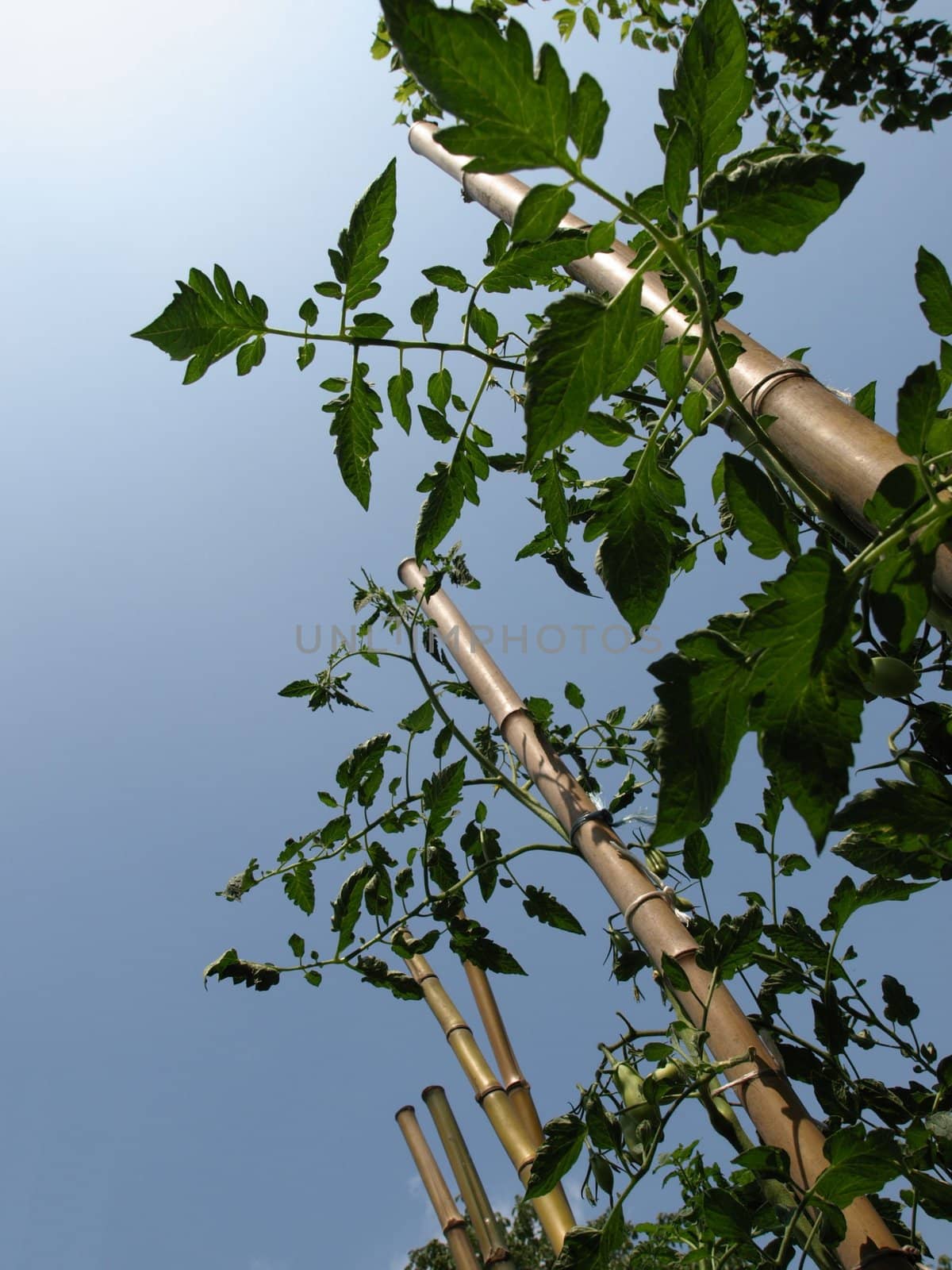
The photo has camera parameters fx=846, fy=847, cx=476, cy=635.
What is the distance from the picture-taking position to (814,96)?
282cm

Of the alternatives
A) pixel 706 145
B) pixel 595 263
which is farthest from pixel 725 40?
pixel 595 263

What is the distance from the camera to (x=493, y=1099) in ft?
6.62

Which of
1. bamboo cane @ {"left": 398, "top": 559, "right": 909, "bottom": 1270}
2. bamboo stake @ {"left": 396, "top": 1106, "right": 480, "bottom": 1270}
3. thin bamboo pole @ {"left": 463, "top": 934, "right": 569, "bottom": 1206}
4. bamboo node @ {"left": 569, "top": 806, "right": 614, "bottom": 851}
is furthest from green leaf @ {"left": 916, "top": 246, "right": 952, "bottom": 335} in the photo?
bamboo stake @ {"left": 396, "top": 1106, "right": 480, "bottom": 1270}

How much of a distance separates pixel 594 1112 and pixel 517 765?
0.75 meters

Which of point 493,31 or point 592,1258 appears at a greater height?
point 493,31

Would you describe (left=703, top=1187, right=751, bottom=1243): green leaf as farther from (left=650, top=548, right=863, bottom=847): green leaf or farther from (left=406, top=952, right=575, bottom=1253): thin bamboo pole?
(left=650, top=548, right=863, bottom=847): green leaf

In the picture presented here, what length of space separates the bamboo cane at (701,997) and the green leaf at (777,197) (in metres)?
0.74

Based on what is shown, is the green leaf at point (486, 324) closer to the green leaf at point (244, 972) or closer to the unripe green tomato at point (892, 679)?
the unripe green tomato at point (892, 679)

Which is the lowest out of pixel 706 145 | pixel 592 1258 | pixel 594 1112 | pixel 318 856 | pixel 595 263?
pixel 592 1258

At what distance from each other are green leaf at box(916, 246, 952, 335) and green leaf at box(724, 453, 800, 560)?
0.21m

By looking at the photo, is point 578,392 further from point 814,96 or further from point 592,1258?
point 814,96

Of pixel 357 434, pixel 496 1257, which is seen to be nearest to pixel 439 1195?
pixel 496 1257

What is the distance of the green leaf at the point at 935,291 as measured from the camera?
2.00 ft

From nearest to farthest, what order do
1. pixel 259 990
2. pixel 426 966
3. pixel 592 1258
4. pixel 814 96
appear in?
pixel 592 1258, pixel 259 990, pixel 426 966, pixel 814 96
